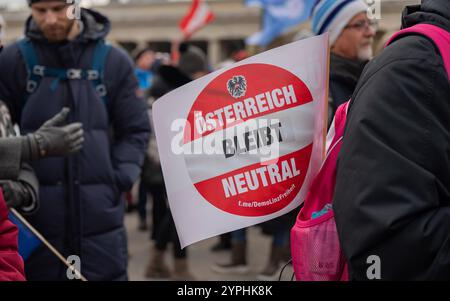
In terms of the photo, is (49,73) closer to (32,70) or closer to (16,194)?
(32,70)

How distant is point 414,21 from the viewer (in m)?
1.70

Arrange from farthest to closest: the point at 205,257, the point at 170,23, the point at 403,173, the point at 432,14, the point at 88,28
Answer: the point at 170,23 < the point at 205,257 < the point at 88,28 < the point at 432,14 < the point at 403,173

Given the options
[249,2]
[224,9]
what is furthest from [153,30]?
[249,2]

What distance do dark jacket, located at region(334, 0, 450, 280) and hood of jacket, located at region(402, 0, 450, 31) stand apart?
0.09 metres

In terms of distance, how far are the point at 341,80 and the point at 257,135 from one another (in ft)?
4.40

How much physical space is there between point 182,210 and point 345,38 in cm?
182

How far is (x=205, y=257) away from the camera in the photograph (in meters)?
7.09

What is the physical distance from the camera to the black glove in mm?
2666

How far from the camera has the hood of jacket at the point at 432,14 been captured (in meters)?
1.63

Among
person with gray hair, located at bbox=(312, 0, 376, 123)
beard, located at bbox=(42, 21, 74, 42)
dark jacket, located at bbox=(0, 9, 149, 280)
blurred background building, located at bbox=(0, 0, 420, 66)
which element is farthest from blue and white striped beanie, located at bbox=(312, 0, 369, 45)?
blurred background building, located at bbox=(0, 0, 420, 66)

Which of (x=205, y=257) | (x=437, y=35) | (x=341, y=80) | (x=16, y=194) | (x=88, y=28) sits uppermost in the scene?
(x=437, y=35)

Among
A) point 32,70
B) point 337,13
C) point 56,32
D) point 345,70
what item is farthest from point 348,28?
point 32,70

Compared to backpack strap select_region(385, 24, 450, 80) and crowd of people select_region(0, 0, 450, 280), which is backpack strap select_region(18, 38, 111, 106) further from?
backpack strap select_region(385, 24, 450, 80)
